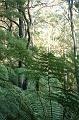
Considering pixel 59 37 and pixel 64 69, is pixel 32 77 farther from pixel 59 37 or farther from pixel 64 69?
pixel 59 37

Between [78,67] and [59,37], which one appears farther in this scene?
[59,37]

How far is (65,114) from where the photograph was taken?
1778 millimetres

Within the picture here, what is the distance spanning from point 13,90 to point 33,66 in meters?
0.17

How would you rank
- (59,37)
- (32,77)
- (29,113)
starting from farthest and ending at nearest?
(59,37) → (32,77) → (29,113)

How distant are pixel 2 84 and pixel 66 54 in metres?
0.39

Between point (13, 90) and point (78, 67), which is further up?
point (78, 67)

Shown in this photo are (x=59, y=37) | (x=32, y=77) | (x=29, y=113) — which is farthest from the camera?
(x=59, y=37)

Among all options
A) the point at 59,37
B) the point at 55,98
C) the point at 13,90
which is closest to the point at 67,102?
the point at 55,98

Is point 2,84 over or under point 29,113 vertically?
over

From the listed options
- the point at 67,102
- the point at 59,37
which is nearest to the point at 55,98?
the point at 67,102

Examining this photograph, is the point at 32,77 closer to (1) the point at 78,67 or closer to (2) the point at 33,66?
(2) the point at 33,66

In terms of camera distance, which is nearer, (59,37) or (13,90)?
(13,90)

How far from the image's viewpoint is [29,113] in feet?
5.68

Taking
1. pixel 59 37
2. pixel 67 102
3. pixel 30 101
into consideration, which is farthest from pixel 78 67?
pixel 59 37
